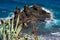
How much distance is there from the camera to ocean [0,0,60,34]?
605 inches

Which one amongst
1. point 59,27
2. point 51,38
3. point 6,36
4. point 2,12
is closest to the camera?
point 6,36

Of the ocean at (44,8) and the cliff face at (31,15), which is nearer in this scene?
the ocean at (44,8)

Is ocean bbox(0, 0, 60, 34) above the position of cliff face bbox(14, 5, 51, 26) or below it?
below

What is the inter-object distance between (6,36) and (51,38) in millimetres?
8937

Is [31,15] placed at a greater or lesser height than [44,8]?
greater

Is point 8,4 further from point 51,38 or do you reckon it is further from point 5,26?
point 5,26

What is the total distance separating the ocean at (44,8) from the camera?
605 inches

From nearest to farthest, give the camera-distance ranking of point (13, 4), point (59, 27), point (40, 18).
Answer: point (59, 27), point (40, 18), point (13, 4)

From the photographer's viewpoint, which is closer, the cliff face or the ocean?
the ocean

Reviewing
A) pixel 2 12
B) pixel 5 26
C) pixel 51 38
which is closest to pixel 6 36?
pixel 5 26

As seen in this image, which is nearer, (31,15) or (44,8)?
(31,15)

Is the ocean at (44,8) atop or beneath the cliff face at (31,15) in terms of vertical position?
beneath

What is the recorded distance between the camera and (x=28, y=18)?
52.3 feet

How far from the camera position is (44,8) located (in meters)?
19.9
